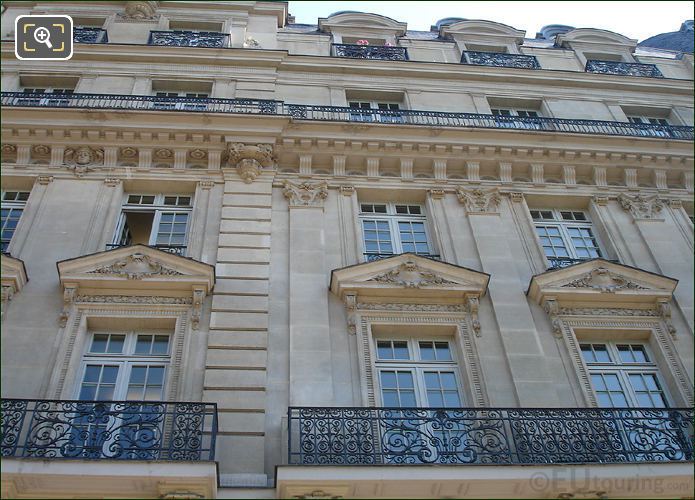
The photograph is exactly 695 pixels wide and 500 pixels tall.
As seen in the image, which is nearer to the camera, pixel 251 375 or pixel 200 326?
pixel 251 375

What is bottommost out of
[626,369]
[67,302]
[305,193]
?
[626,369]

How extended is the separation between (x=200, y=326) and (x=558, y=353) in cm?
535

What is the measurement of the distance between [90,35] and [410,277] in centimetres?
1022

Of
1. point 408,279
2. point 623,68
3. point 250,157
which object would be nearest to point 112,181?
point 250,157

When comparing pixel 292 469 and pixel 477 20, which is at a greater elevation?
pixel 477 20

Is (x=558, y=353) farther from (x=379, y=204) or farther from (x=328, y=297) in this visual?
(x=379, y=204)

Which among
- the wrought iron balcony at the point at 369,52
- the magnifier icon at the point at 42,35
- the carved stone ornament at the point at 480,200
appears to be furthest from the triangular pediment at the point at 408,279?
the magnifier icon at the point at 42,35

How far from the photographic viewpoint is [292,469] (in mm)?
8047

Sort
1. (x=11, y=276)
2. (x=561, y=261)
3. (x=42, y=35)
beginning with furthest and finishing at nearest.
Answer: (x=42, y=35) < (x=561, y=261) < (x=11, y=276)

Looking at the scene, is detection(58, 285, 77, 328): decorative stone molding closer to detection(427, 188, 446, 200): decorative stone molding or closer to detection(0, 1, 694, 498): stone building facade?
Answer: detection(0, 1, 694, 498): stone building facade

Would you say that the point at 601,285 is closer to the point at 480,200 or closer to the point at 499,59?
the point at 480,200

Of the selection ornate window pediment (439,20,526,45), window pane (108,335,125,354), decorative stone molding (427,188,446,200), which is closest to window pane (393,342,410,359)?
decorative stone molding (427,188,446,200)

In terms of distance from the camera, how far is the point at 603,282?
38.9 ft

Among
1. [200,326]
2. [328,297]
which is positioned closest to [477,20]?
[328,297]
